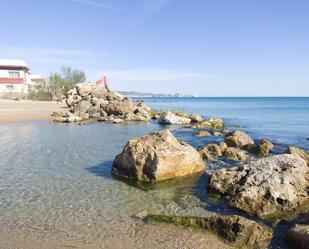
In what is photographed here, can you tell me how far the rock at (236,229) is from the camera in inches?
324

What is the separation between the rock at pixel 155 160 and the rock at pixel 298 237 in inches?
244

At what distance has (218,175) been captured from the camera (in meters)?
12.7

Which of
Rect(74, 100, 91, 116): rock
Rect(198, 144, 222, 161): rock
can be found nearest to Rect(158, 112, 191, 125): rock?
Rect(74, 100, 91, 116): rock

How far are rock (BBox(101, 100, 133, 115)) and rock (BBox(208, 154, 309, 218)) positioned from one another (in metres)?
35.2

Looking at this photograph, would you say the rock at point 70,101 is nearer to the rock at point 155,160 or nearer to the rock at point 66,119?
the rock at point 66,119

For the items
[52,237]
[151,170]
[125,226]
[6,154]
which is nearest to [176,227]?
[125,226]

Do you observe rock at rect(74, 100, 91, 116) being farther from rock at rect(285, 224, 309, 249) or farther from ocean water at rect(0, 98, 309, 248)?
rock at rect(285, 224, 309, 249)

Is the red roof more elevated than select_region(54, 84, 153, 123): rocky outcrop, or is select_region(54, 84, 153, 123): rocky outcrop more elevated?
the red roof

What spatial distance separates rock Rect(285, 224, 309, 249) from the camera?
783cm

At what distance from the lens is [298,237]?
803cm

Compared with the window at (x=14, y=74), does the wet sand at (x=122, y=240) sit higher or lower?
lower

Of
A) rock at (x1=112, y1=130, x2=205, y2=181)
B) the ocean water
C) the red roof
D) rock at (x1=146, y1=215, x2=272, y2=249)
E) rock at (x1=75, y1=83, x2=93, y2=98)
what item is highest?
the red roof

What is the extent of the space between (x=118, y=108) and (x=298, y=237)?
1595 inches

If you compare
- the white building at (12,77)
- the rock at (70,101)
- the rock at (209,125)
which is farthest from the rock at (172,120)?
the white building at (12,77)
